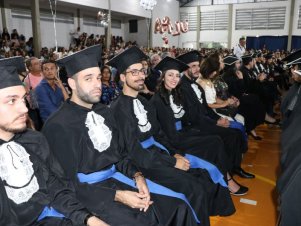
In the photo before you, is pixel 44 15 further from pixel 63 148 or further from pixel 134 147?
pixel 63 148

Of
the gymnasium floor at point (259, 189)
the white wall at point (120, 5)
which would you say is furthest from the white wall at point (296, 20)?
the gymnasium floor at point (259, 189)

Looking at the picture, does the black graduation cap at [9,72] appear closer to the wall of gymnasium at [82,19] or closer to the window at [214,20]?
the wall of gymnasium at [82,19]

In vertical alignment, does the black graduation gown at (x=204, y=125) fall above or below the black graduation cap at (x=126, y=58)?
below

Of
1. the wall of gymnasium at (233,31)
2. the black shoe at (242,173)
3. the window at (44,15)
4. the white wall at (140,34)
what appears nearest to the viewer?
the black shoe at (242,173)

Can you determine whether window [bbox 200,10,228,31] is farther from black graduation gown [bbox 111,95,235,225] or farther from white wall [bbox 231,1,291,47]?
black graduation gown [bbox 111,95,235,225]

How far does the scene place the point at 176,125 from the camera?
3.51 meters

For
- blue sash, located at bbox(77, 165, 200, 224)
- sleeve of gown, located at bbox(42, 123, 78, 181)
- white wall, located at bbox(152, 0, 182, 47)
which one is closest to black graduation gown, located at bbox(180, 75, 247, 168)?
blue sash, located at bbox(77, 165, 200, 224)

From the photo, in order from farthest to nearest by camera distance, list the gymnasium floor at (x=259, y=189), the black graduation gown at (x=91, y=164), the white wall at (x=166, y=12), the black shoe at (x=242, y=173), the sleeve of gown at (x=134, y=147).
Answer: the white wall at (x=166, y=12) < the black shoe at (x=242, y=173) < the gymnasium floor at (x=259, y=189) < the sleeve of gown at (x=134, y=147) < the black graduation gown at (x=91, y=164)

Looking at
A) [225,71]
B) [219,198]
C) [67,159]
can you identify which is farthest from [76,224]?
[225,71]

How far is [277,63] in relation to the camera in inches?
446

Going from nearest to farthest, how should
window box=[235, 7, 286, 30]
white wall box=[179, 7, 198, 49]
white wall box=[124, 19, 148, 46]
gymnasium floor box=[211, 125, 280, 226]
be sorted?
gymnasium floor box=[211, 125, 280, 226]
window box=[235, 7, 286, 30]
white wall box=[124, 19, 148, 46]
white wall box=[179, 7, 198, 49]

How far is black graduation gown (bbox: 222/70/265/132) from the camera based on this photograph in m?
5.48

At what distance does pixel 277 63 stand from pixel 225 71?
652 cm

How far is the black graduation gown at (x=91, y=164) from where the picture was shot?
2.02 meters
